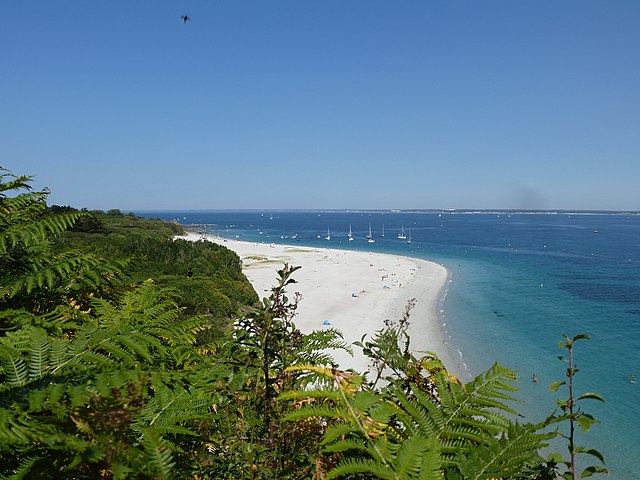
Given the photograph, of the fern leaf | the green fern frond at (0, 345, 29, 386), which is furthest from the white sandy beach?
the green fern frond at (0, 345, 29, 386)

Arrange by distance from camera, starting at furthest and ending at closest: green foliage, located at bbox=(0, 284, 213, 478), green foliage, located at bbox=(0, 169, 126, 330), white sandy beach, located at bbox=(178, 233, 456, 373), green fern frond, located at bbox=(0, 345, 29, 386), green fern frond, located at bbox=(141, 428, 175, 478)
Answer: white sandy beach, located at bbox=(178, 233, 456, 373) < green foliage, located at bbox=(0, 169, 126, 330) < green fern frond, located at bbox=(0, 345, 29, 386) < green fern frond, located at bbox=(141, 428, 175, 478) < green foliage, located at bbox=(0, 284, 213, 478)

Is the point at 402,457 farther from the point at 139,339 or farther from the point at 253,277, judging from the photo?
the point at 253,277

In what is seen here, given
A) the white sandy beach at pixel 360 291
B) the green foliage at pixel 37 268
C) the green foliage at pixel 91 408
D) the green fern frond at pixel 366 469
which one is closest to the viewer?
the green foliage at pixel 91 408

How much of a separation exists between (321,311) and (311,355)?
101 feet

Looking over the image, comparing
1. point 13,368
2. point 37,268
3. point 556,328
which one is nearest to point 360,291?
point 556,328

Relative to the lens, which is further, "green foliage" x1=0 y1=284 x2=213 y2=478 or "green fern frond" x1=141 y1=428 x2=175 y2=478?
"green fern frond" x1=141 y1=428 x2=175 y2=478

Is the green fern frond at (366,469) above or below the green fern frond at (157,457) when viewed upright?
below

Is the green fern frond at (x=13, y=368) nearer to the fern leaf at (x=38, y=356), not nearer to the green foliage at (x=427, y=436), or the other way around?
the fern leaf at (x=38, y=356)

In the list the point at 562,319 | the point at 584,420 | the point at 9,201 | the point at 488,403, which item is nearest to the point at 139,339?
the point at 488,403

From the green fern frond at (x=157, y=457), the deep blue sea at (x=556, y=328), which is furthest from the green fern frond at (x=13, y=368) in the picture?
the deep blue sea at (x=556, y=328)

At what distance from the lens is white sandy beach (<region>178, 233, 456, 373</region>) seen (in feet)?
89.1

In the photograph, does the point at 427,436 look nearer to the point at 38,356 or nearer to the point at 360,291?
the point at 38,356

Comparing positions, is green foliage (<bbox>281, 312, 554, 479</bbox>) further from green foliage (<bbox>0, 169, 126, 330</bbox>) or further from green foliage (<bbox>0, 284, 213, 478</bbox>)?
green foliage (<bbox>0, 169, 126, 330</bbox>)

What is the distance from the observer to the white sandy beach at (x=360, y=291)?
1069 inches
